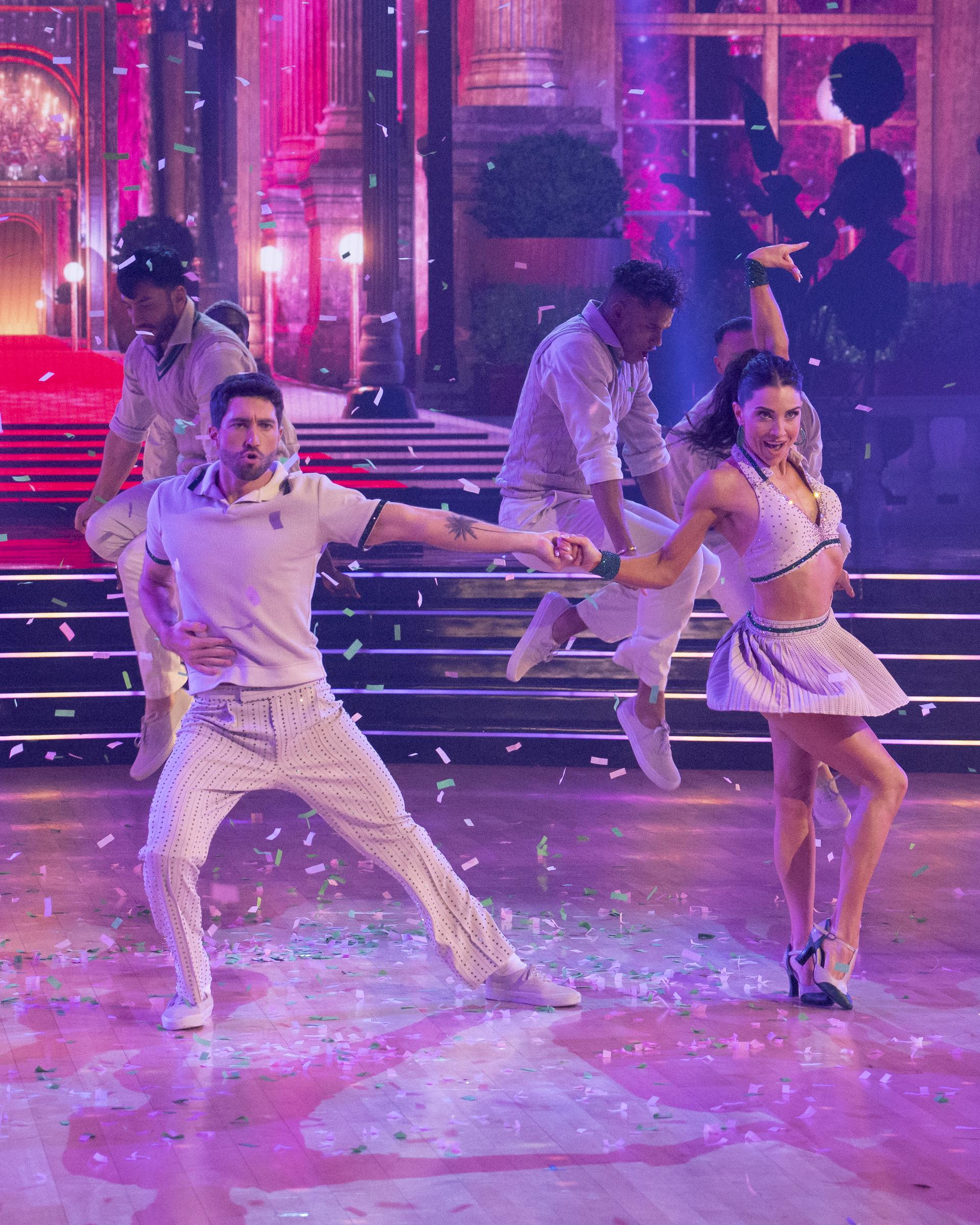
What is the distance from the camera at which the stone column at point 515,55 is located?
50.1 feet

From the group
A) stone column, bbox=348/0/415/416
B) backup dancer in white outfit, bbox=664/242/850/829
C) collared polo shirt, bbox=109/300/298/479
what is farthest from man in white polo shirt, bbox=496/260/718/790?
stone column, bbox=348/0/415/416

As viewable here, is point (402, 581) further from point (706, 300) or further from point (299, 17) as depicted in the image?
point (299, 17)

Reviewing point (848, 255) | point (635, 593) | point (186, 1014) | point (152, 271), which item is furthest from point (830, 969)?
point (848, 255)

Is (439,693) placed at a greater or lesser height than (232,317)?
lesser

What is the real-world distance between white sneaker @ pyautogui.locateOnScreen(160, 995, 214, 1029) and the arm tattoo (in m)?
1.20

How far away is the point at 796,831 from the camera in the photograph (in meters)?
4.10

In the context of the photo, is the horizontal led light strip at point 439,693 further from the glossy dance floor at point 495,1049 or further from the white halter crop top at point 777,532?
the white halter crop top at point 777,532

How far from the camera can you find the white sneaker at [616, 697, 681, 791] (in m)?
5.60

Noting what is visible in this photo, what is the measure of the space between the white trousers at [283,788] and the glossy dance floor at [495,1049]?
229mm

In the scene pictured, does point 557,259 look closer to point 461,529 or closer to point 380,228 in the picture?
point 380,228

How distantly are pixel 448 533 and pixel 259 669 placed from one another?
20.3 inches

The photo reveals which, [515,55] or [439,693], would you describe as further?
[515,55]

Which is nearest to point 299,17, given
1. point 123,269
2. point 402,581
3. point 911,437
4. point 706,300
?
point 706,300

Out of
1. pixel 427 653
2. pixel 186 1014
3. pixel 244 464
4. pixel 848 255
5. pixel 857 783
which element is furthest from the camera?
pixel 848 255
